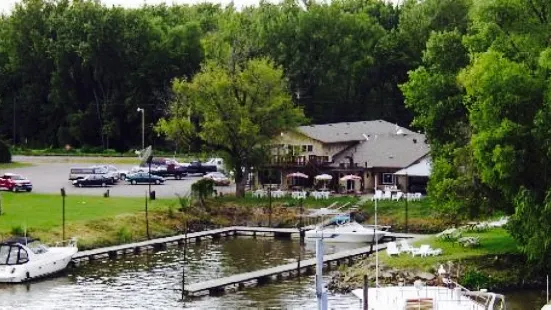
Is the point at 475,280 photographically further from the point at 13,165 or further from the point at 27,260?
the point at 13,165

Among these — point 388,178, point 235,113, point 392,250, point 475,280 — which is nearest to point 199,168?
point 235,113

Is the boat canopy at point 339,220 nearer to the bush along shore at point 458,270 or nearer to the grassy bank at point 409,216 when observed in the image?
the grassy bank at point 409,216

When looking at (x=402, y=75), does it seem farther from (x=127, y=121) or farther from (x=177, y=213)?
(x=177, y=213)

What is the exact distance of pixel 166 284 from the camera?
46.8 meters

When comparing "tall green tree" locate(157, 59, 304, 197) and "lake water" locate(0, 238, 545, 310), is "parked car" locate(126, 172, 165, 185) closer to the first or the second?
"tall green tree" locate(157, 59, 304, 197)

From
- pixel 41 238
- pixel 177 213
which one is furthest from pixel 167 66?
pixel 41 238

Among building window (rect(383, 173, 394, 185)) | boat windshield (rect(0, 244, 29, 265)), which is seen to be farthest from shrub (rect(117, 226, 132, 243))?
building window (rect(383, 173, 394, 185))

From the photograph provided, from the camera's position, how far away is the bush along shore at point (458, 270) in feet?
145

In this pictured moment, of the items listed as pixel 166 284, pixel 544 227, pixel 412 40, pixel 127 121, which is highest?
pixel 412 40

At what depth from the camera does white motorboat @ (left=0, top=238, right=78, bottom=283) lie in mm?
46906

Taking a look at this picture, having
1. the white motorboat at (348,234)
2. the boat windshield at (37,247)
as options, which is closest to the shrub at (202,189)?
the white motorboat at (348,234)

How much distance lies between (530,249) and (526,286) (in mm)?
2977

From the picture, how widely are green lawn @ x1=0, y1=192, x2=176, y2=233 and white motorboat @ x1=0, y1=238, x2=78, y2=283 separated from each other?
16.2 feet

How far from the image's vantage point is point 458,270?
1780 inches
